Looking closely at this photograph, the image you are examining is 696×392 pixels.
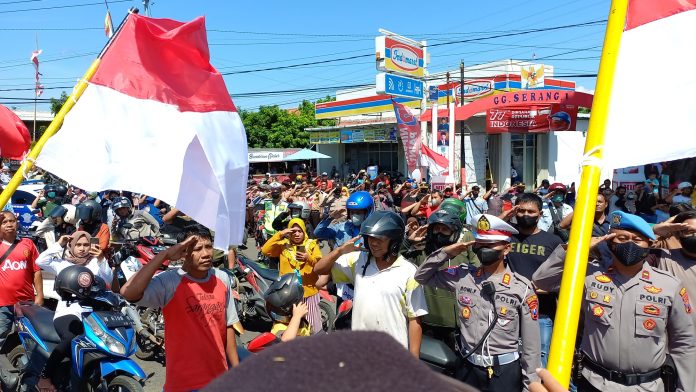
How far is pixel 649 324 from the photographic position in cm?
301

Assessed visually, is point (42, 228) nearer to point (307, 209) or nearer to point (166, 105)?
point (307, 209)

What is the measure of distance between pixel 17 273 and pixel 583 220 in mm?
5161

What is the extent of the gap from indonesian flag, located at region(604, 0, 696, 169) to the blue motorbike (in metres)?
3.64

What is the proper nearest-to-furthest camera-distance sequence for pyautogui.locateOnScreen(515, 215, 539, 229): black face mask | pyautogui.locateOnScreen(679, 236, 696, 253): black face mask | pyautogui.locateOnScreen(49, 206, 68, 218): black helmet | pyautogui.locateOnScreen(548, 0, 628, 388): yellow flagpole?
pyautogui.locateOnScreen(548, 0, 628, 388): yellow flagpole → pyautogui.locateOnScreen(679, 236, 696, 253): black face mask → pyautogui.locateOnScreen(515, 215, 539, 229): black face mask → pyautogui.locateOnScreen(49, 206, 68, 218): black helmet

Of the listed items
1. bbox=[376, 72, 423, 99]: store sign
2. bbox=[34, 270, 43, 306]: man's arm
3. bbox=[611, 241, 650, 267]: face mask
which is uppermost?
bbox=[376, 72, 423, 99]: store sign

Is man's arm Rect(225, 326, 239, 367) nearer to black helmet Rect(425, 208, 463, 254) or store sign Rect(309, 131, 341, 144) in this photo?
black helmet Rect(425, 208, 463, 254)

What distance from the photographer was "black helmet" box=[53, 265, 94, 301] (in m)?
4.15

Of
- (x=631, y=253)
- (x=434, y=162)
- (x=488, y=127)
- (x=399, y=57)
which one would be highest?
(x=399, y=57)

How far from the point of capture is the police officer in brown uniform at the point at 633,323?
3000 millimetres

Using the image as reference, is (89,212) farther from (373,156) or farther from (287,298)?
(373,156)

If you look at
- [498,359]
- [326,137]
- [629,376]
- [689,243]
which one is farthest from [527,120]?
[629,376]

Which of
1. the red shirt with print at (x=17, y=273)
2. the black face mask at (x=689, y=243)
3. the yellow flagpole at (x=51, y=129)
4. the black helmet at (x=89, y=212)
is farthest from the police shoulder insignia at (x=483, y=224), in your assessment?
the black helmet at (x=89, y=212)

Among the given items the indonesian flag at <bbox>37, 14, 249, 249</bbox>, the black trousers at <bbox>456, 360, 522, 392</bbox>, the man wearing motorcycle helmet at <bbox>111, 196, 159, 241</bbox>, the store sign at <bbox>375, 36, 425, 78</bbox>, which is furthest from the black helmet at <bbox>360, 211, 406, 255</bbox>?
the store sign at <bbox>375, 36, 425, 78</bbox>

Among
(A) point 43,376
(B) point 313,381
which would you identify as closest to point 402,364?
(B) point 313,381
